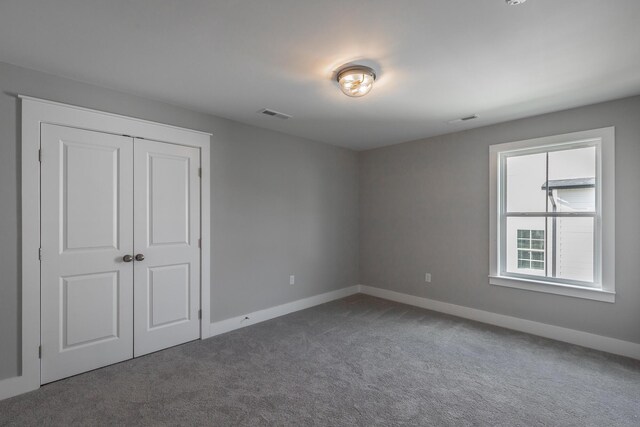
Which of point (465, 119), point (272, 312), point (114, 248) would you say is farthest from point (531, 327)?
point (114, 248)

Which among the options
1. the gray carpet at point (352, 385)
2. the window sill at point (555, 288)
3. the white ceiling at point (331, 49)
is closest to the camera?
the white ceiling at point (331, 49)

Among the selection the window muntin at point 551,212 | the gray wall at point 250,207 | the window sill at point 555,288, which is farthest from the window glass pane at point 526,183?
the gray wall at point 250,207

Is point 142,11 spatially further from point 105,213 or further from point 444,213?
point 444,213

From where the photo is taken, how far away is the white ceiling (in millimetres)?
1746

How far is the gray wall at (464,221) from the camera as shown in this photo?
3.02 m

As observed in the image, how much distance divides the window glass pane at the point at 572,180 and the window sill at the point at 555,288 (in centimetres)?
85

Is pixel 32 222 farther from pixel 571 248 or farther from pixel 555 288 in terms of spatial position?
pixel 571 248

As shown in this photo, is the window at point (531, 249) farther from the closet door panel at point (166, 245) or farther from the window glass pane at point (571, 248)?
the closet door panel at point (166, 245)

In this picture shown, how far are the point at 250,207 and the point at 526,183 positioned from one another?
345 cm

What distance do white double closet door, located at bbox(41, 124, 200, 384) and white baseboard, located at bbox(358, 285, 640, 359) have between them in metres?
3.11

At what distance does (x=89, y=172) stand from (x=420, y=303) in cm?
439

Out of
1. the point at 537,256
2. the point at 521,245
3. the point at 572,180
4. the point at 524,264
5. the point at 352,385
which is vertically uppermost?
the point at 572,180

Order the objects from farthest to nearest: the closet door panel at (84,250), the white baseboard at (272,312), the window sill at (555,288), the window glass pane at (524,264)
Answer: the window glass pane at (524,264), the white baseboard at (272,312), the window sill at (555,288), the closet door panel at (84,250)

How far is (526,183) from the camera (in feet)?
12.3
